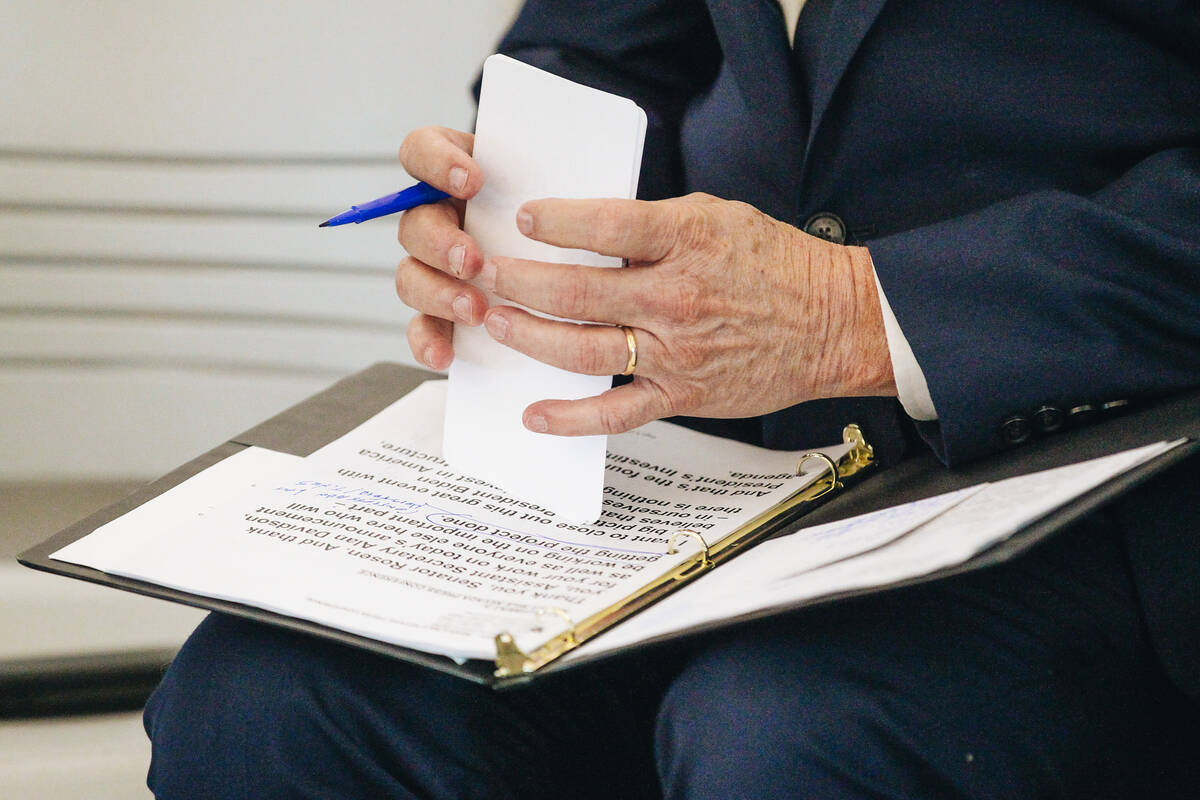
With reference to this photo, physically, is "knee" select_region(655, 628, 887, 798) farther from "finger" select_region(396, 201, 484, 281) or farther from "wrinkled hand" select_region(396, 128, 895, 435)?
"finger" select_region(396, 201, 484, 281)

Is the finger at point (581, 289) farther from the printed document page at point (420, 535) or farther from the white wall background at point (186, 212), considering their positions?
the white wall background at point (186, 212)

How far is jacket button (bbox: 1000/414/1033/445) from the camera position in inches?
26.8

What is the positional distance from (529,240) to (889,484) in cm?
30

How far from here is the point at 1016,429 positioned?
685mm

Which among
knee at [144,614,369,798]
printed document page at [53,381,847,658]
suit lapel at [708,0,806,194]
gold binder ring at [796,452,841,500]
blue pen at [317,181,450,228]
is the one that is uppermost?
suit lapel at [708,0,806,194]

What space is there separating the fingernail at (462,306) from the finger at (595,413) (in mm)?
89

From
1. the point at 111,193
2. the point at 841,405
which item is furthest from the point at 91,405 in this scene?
the point at 841,405

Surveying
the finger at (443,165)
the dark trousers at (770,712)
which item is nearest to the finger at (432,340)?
the finger at (443,165)

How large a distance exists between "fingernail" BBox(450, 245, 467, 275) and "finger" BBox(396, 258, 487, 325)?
0.02 m

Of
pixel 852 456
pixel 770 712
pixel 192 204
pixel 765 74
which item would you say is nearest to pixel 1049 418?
pixel 852 456

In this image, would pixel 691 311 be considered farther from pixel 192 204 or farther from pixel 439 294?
pixel 192 204

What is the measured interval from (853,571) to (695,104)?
2.00 ft

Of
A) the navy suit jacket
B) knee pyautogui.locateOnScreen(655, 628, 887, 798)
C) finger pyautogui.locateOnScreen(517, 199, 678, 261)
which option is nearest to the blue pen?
finger pyautogui.locateOnScreen(517, 199, 678, 261)

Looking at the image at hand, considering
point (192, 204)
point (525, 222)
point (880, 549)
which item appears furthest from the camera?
point (192, 204)
